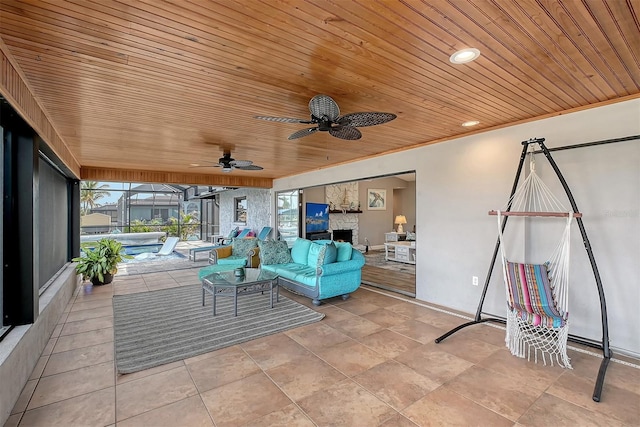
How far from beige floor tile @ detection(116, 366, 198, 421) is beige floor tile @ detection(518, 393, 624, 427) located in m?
2.34

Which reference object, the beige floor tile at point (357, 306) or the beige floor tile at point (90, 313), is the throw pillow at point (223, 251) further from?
the beige floor tile at point (357, 306)

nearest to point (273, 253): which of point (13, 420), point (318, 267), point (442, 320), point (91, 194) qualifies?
point (318, 267)

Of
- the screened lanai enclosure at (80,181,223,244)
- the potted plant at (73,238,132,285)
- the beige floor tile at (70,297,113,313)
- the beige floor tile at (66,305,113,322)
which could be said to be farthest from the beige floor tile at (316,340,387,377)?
the screened lanai enclosure at (80,181,223,244)

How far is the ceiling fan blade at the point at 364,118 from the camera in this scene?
7.84ft

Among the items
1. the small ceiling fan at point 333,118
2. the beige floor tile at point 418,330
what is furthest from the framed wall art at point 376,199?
the small ceiling fan at point 333,118

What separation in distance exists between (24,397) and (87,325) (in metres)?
1.55

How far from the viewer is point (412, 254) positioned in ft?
25.1

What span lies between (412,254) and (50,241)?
6983 mm

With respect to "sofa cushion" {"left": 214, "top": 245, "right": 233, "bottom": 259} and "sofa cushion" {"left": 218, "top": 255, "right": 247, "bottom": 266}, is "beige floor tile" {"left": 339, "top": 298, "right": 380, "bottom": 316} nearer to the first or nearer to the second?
"sofa cushion" {"left": 218, "top": 255, "right": 247, "bottom": 266}

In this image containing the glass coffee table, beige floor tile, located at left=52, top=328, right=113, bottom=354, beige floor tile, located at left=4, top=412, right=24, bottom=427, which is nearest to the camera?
beige floor tile, located at left=4, top=412, right=24, bottom=427

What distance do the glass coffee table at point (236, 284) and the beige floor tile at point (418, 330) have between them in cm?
175

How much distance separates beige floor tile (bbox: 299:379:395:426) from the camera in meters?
1.95

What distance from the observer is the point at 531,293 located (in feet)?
9.62

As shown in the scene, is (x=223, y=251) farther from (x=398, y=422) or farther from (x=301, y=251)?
(x=398, y=422)
